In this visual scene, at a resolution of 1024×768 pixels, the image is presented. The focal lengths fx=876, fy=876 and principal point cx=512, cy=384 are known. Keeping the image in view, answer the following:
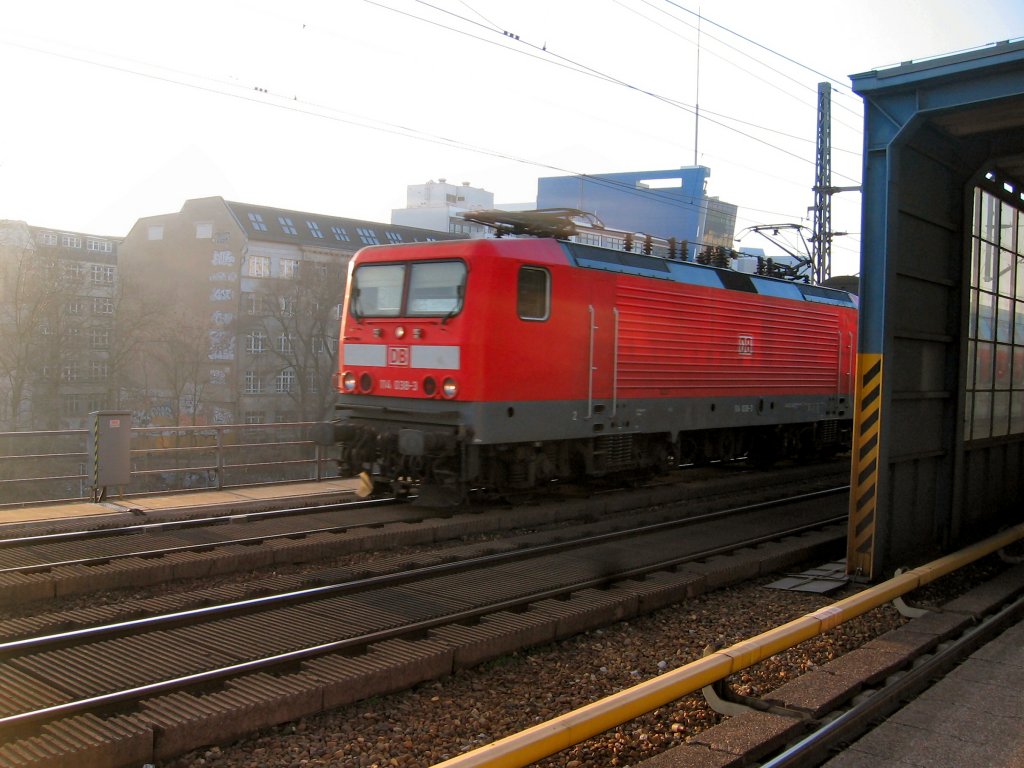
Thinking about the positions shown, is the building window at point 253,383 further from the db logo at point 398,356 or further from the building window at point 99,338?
the db logo at point 398,356

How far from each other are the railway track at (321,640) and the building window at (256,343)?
128 ft

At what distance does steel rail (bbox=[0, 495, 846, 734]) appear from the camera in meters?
4.57

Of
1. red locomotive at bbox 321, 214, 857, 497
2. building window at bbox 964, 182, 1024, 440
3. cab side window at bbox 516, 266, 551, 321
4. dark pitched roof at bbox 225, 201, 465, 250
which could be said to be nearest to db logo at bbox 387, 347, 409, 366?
red locomotive at bbox 321, 214, 857, 497

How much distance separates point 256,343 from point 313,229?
11.5 meters

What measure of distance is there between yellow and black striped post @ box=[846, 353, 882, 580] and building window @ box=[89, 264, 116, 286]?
42457 mm

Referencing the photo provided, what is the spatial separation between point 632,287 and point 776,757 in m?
8.28

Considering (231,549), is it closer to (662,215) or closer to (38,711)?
(38,711)

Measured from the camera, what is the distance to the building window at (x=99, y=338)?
37.6 metres

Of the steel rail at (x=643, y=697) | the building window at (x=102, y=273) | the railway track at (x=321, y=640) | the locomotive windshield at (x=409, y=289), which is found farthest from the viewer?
the building window at (x=102, y=273)

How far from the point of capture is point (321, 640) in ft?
19.3

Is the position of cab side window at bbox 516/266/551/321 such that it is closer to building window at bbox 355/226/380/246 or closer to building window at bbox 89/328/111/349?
building window at bbox 89/328/111/349

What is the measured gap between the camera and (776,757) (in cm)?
445

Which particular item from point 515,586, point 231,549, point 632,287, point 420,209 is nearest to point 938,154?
point 632,287

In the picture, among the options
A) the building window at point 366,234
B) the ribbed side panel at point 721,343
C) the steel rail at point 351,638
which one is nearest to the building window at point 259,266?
the building window at point 366,234
